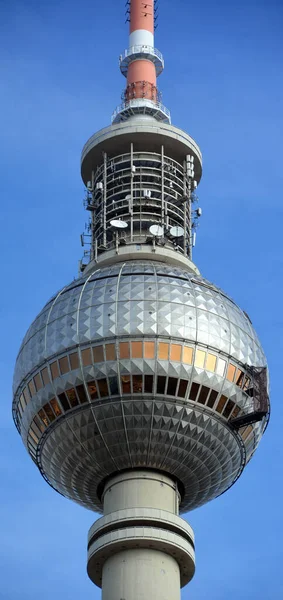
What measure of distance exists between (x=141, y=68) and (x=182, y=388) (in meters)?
34.2

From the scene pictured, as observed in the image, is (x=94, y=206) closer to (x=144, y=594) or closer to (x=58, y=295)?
(x=58, y=295)

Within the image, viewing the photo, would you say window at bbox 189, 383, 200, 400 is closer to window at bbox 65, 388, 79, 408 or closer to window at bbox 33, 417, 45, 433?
window at bbox 65, 388, 79, 408

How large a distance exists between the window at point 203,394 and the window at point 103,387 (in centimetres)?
535

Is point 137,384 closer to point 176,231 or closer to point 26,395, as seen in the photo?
point 26,395

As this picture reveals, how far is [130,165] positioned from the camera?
79.2 metres

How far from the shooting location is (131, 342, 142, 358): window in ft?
211

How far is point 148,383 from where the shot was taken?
2516 inches

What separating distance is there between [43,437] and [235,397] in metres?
11.8

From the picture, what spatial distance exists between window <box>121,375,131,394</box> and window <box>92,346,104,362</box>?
1.69 m

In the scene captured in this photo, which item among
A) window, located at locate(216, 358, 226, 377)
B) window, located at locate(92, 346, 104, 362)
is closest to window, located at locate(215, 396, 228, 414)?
window, located at locate(216, 358, 226, 377)

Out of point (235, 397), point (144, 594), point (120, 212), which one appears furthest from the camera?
point (120, 212)

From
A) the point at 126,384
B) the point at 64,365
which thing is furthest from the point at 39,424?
the point at 126,384

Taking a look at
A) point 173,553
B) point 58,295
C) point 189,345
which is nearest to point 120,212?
point 58,295

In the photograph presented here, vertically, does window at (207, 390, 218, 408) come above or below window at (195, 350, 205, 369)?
below
